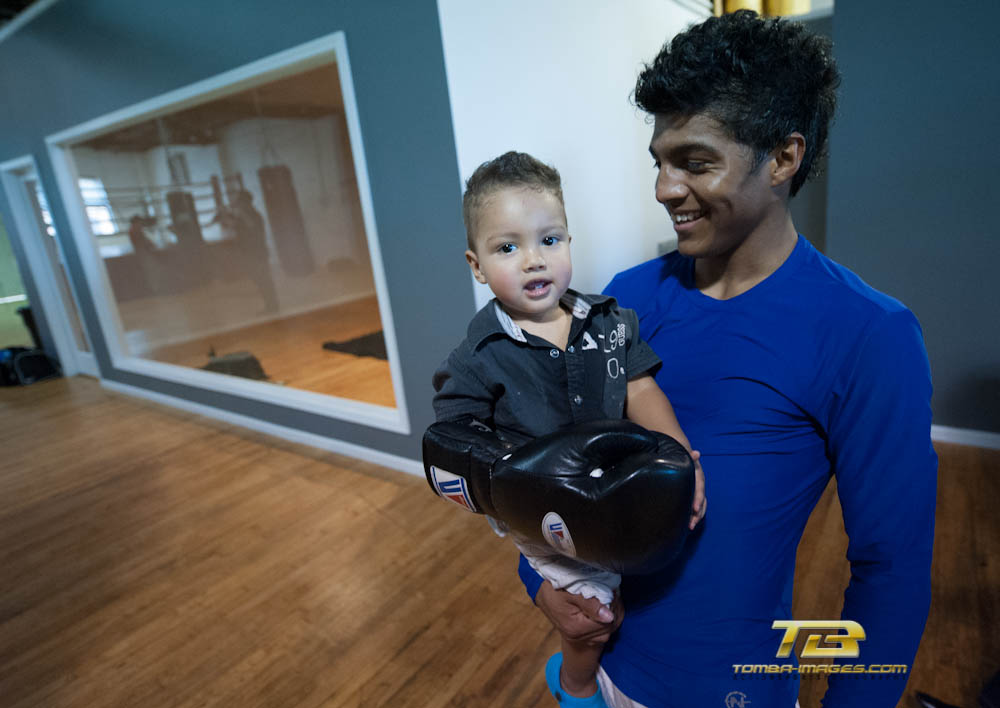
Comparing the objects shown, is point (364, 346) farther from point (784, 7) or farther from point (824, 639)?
point (824, 639)

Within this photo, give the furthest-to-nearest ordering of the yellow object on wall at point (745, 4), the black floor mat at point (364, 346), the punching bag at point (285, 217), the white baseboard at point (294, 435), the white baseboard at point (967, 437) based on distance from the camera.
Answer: the punching bag at point (285, 217) → the black floor mat at point (364, 346) → the yellow object on wall at point (745, 4) → the white baseboard at point (294, 435) → the white baseboard at point (967, 437)

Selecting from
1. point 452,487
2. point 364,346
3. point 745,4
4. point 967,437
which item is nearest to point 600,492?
point 452,487

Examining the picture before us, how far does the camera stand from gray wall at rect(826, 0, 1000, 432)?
7.94ft

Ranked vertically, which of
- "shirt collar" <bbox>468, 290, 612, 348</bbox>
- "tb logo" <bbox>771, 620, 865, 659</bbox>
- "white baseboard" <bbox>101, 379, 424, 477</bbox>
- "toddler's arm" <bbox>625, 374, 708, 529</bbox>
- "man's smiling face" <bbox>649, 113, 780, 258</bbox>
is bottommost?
"white baseboard" <bbox>101, 379, 424, 477</bbox>

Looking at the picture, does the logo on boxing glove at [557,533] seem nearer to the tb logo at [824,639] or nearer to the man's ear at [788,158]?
the tb logo at [824,639]

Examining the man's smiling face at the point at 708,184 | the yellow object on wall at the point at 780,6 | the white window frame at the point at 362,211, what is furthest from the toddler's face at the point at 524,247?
the yellow object on wall at the point at 780,6

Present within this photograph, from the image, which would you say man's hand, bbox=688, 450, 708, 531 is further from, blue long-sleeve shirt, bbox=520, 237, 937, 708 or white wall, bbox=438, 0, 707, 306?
white wall, bbox=438, 0, 707, 306

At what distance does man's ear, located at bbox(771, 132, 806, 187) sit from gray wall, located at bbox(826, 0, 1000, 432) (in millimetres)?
2369

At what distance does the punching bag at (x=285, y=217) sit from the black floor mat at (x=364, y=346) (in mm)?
1482

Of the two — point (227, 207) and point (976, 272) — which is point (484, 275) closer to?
point (976, 272)

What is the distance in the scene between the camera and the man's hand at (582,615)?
Answer: 0.82 meters

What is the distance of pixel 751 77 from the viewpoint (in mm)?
739

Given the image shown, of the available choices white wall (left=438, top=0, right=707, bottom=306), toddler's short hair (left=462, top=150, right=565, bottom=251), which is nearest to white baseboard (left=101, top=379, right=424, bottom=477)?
white wall (left=438, top=0, right=707, bottom=306)

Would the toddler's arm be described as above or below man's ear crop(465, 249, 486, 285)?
below
